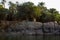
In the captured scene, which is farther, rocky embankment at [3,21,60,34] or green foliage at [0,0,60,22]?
green foliage at [0,0,60,22]

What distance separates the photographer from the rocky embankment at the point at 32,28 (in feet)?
158

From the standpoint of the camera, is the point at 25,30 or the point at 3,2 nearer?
the point at 25,30

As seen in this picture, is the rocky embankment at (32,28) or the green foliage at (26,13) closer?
the rocky embankment at (32,28)

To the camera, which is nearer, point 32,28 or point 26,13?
point 32,28

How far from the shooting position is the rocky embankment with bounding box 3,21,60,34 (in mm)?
48253

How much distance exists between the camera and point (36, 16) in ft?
191

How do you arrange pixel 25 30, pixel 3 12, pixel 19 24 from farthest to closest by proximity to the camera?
pixel 3 12 < pixel 19 24 < pixel 25 30

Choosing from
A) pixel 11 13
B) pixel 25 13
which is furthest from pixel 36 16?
pixel 11 13

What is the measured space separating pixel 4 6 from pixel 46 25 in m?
19.2

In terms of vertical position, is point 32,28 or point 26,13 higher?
point 26,13

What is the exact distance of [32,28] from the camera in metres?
49.2

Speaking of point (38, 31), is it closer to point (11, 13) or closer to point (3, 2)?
point (11, 13)

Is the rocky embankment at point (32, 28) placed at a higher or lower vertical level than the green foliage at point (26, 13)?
lower

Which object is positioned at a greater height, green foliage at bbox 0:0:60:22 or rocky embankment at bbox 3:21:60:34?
green foliage at bbox 0:0:60:22
